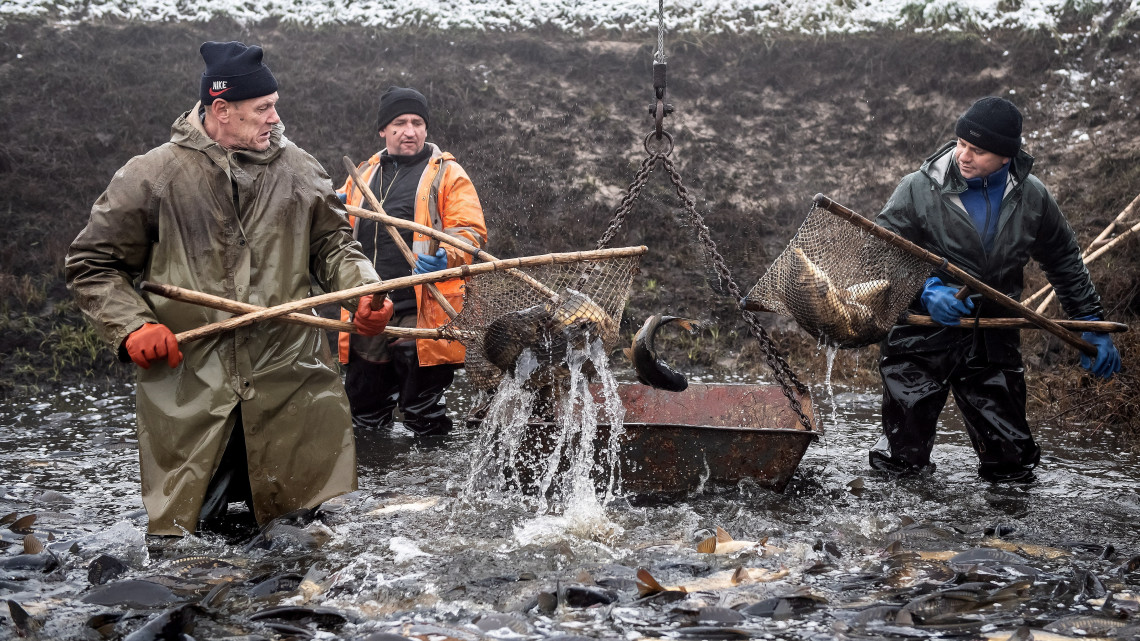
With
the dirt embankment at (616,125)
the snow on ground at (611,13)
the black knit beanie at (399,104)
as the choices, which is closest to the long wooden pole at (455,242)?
the black knit beanie at (399,104)

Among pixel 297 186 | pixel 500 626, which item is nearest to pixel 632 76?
pixel 297 186

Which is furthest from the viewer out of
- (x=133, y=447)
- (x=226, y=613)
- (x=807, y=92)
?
(x=807, y=92)

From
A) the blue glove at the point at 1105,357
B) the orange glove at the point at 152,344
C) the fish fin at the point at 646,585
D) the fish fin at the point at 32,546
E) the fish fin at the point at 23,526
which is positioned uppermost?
the orange glove at the point at 152,344

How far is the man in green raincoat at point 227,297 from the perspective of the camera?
12.7ft

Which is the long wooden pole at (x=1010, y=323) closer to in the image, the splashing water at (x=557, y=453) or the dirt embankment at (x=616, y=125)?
the splashing water at (x=557, y=453)

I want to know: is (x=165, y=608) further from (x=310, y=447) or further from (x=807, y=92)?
(x=807, y=92)

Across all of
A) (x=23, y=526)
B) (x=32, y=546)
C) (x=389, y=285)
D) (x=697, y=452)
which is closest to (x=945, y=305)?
(x=697, y=452)

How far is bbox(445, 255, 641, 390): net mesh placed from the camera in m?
4.41

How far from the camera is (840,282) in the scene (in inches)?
189

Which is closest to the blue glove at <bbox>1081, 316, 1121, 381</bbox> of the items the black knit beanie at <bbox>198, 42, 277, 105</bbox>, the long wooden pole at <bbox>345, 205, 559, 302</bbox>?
the long wooden pole at <bbox>345, 205, 559, 302</bbox>

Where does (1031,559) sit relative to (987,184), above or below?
below

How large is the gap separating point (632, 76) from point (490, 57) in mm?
1897

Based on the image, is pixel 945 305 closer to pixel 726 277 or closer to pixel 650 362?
pixel 726 277

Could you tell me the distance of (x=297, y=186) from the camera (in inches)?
165
